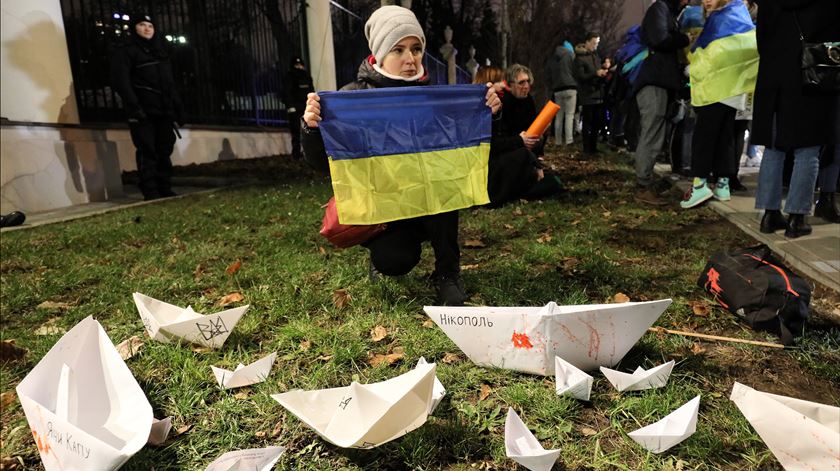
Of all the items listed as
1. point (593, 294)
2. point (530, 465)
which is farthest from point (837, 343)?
point (530, 465)

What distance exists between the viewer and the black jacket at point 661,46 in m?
5.24

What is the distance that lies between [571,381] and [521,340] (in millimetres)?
222

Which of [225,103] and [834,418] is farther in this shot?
[225,103]

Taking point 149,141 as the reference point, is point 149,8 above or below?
above

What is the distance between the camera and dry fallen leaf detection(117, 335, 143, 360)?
2.30 meters

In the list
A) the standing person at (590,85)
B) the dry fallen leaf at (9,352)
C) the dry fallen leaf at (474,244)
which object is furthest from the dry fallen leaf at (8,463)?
the standing person at (590,85)

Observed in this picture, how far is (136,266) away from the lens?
3.72 meters

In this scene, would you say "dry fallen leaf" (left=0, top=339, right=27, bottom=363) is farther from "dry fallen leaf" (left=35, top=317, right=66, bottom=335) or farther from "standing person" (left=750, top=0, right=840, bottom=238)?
"standing person" (left=750, top=0, right=840, bottom=238)

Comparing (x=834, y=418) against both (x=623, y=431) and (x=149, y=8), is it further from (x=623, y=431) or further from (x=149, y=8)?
(x=149, y=8)

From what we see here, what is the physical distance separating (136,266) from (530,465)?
3215 mm

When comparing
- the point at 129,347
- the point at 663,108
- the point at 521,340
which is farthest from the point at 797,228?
the point at 129,347

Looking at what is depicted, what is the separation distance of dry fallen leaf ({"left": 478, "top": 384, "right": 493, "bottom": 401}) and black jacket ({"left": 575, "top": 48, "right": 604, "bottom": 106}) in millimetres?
9254

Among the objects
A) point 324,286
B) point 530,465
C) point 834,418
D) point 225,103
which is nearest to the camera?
point 834,418

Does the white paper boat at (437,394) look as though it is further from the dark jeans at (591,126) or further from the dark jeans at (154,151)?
the dark jeans at (591,126)
